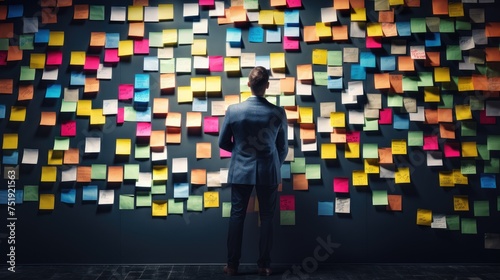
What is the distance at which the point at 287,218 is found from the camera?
3279 millimetres

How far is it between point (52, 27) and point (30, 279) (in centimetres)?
184

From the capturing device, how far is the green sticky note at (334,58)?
3.29 m

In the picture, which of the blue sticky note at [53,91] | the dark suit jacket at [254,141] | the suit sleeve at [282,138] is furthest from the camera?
the blue sticky note at [53,91]

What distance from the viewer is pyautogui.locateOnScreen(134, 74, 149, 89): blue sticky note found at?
10.7 feet

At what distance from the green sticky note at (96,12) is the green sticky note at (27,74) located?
1.98 feet

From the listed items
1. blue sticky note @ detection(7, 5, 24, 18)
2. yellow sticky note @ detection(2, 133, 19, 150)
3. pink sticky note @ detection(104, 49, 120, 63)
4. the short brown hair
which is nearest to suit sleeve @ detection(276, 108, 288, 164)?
the short brown hair

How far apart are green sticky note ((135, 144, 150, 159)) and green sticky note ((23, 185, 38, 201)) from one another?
0.81m

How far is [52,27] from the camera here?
130 inches

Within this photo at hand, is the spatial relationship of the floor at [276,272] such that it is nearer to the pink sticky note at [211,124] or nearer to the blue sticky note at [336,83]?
the pink sticky note at [211,124]

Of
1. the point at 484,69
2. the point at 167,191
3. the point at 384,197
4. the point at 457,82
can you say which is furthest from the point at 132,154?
the point at 484,69

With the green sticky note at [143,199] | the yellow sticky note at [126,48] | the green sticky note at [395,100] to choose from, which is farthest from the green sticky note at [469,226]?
the yellow sticky note at [126,48]

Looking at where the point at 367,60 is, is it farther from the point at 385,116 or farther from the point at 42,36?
the point at 42,36

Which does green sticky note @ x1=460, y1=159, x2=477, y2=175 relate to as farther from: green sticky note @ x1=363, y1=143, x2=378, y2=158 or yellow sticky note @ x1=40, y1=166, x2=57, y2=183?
yellow sticky note @ x1=40, y1=166, x2=57, y2=183

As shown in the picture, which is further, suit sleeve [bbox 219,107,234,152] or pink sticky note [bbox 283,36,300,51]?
pink sticky note [bbox 283,36,300,51]
